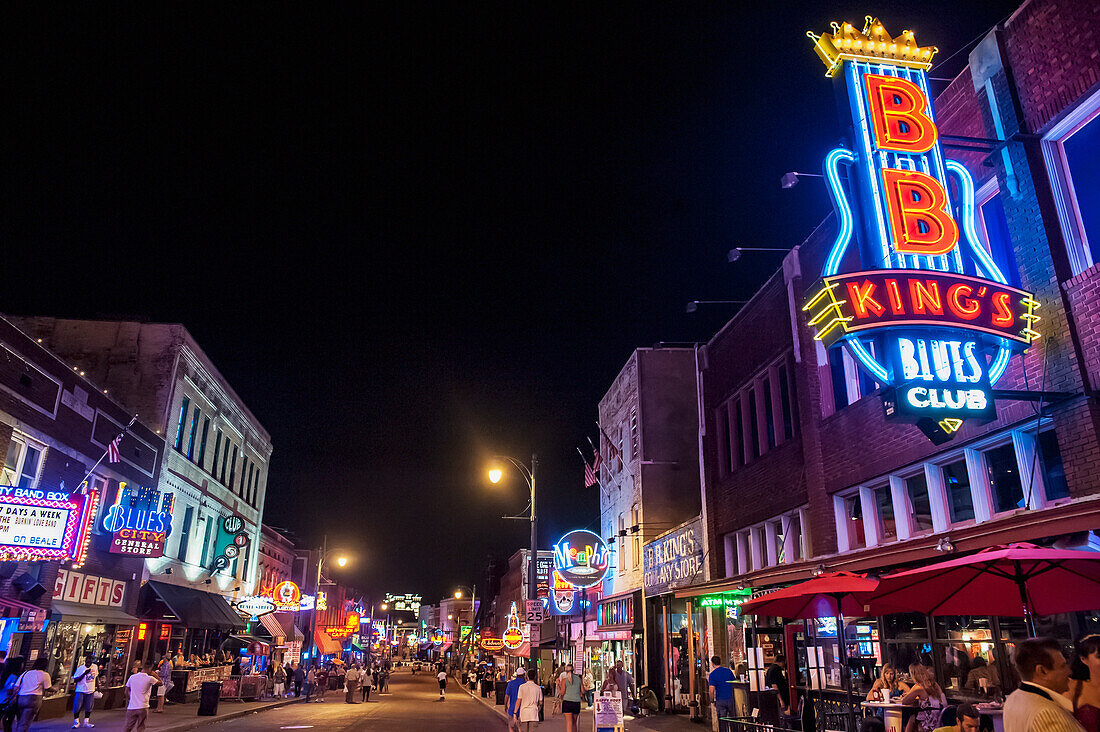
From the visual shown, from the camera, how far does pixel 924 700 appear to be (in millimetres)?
10477

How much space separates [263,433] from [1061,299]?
46.1 metres

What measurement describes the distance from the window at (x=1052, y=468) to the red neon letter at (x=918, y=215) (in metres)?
3.33

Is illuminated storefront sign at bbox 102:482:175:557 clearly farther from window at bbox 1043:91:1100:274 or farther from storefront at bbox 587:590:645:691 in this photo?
window at bbox 1043:91:1100:274

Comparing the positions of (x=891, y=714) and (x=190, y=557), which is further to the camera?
(x=190, y=557)

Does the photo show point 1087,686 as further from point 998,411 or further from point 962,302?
point 998,411

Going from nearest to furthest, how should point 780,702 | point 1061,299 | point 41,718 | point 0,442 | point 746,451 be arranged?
point 1061,299
point 780,702
point 0,442
point 41,718
point 746,451

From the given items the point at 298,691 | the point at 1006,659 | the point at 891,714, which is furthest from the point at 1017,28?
the point at 298,691

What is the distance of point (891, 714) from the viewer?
1209 cm

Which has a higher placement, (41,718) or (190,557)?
(190,557)

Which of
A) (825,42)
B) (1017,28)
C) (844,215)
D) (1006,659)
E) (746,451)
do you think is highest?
(825,42)

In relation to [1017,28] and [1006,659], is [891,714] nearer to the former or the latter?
[1006,659]

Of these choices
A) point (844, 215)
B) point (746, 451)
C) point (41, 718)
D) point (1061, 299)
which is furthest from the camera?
point (746, 451)

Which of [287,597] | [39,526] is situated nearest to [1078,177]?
[39,526]

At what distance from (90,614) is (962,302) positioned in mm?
25719
